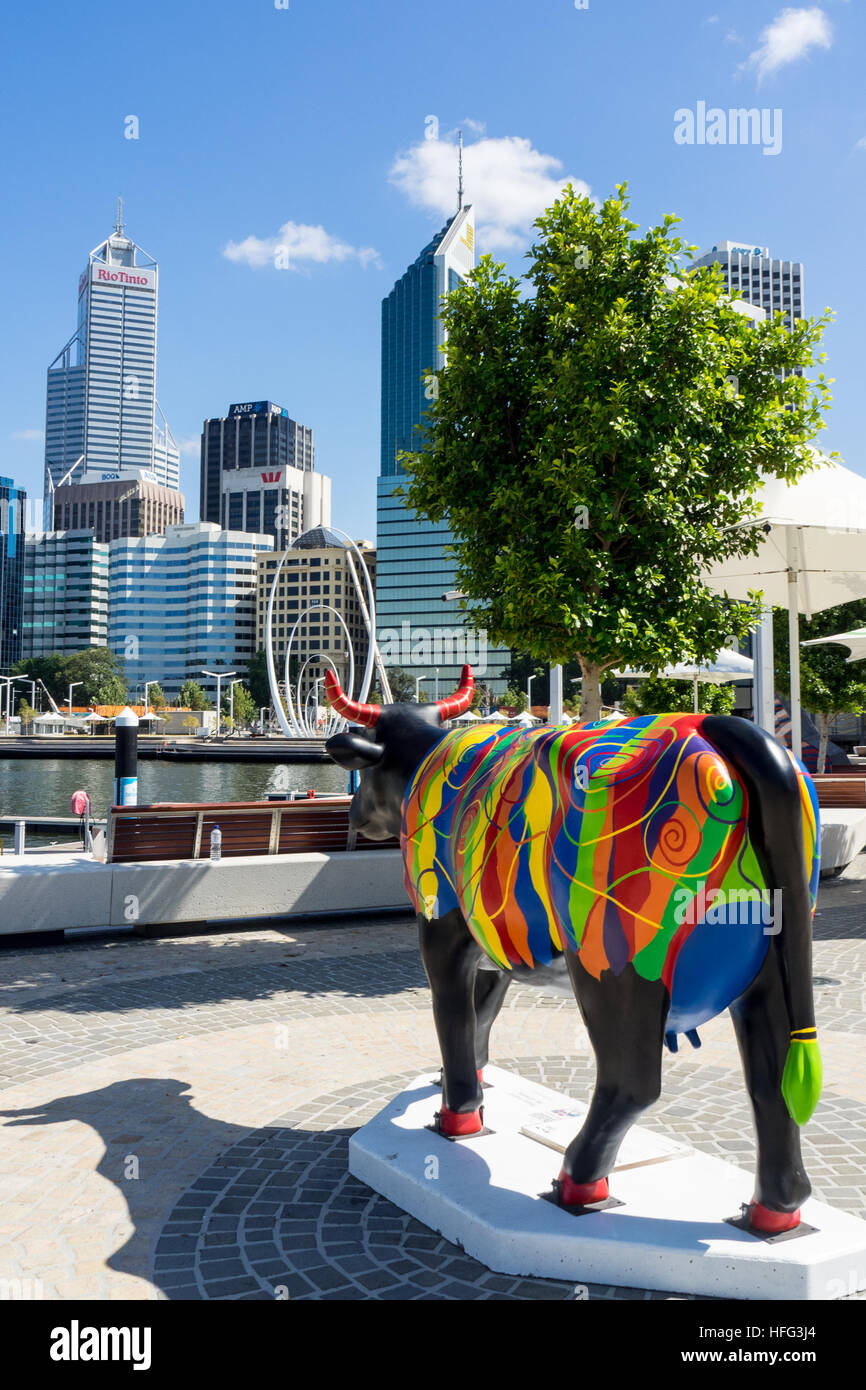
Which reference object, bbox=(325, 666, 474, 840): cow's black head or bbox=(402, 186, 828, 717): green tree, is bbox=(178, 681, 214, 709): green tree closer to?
bbox=(402, 186, 828, 717): green tree

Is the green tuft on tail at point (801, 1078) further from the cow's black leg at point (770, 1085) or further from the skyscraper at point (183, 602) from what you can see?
the skyscraper at point (183, 602)

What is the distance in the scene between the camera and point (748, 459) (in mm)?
10438

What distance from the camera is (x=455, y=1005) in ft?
15.7

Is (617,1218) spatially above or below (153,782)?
above

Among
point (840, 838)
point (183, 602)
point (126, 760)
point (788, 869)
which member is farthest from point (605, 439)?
point (183, 602)

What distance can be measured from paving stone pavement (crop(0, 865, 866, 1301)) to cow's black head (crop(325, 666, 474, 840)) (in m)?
1.46

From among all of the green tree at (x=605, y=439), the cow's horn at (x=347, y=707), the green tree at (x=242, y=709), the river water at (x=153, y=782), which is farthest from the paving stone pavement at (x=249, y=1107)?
the green tree at (x=242, y=709)

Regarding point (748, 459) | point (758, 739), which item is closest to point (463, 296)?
point (748, 459)

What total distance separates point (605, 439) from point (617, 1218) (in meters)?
7.43

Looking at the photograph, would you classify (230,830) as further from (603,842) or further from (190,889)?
(603,842)

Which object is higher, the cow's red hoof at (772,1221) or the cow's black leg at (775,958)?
the cow's black leg at (775,958)

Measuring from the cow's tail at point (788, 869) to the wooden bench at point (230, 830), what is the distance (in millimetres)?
8388

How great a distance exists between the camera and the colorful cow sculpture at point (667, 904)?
11.6ft
